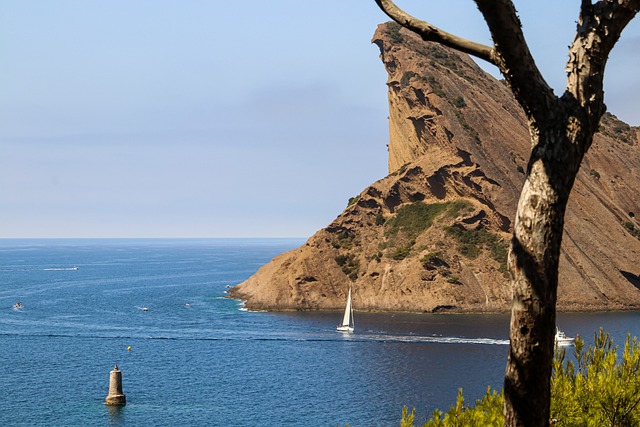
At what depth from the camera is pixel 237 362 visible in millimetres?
93500

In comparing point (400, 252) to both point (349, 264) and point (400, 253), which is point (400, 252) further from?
point (349, 264)

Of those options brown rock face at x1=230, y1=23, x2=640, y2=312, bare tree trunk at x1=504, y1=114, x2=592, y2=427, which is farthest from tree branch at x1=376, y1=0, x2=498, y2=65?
brown rock face at x1=230, y1=23, x2=640, y2=312

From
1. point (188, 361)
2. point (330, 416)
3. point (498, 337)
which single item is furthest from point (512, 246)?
point (498, 337)

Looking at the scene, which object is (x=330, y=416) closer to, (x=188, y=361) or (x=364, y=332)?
(x=188, y=361)

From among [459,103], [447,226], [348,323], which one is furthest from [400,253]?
[459,103]

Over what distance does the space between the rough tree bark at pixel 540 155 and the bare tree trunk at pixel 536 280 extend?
0.04 feet

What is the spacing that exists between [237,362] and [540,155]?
282 ft

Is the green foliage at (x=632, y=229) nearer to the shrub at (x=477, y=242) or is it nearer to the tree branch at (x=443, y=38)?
the shrub at (x=477, y=242)

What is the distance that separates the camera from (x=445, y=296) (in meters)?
136

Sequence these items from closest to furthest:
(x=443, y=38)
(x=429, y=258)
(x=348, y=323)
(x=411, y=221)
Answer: (x=443, y=38), (x=348, y=323), (x=429, y=258), (x=411, y=221)

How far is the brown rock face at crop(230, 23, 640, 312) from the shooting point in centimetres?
13875

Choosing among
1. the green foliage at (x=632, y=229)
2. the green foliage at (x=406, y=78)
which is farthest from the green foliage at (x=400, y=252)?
the green foliage at (x=632, y=229)

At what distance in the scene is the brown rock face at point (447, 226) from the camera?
13875 cm

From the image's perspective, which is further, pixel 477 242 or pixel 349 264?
pixel 349 264
